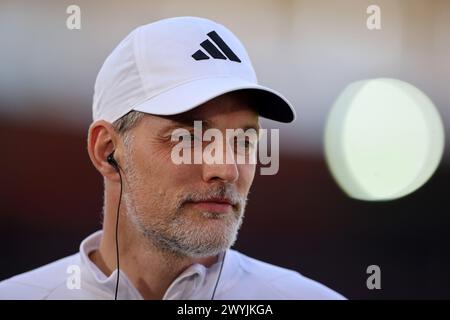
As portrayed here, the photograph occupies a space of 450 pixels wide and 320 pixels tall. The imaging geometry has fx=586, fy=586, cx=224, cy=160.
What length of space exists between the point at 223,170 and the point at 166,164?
10 cm

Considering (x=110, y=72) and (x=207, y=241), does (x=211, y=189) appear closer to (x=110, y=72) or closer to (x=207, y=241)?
(x=207, y=241)

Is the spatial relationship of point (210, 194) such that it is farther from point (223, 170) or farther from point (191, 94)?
point (191, 94)

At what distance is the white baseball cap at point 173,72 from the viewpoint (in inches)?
37.7

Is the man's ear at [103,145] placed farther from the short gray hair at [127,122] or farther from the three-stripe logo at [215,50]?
the three-stripe logo at [215,50]

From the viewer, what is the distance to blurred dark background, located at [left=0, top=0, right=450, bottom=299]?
117 cm

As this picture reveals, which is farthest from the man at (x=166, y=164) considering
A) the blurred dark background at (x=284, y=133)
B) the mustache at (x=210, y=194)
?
the blurred dark background at (x=284, y=133)

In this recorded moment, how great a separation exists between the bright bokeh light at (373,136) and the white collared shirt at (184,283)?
23 centimetres

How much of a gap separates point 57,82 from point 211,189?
1.35 ft

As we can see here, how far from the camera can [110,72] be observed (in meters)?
1.03

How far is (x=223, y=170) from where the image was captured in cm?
98


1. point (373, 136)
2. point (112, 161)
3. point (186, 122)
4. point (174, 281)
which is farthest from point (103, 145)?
point (373, 136)

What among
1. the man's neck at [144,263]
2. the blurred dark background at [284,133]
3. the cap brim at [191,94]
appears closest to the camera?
the cap brim at [191,94]
